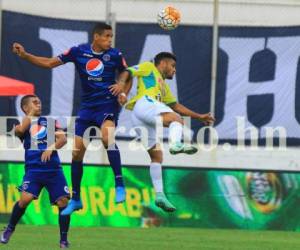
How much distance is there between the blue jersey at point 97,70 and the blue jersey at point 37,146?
3.09 ft

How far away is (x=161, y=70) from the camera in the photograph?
13906 millimetres

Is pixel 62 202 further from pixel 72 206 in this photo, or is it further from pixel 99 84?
pixel 99 84

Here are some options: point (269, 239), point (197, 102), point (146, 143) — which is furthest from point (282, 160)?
point (146, 143)

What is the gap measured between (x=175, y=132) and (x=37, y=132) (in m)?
2.21

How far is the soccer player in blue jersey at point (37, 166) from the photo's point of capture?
569 inches

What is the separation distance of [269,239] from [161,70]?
5.03 meters

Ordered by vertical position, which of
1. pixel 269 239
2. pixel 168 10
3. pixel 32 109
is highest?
pixel 168 10

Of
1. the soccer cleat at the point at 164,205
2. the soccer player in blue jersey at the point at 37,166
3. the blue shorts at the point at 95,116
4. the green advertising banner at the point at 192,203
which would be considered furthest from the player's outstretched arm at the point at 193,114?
the green advertising banner at the point at 192,203

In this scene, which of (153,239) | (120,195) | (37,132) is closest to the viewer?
(120,195)

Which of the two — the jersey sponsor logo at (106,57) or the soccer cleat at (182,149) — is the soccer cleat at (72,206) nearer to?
the soccer cleat at (182,149)

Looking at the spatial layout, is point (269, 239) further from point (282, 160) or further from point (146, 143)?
point (282, 160)

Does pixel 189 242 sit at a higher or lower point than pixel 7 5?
lower

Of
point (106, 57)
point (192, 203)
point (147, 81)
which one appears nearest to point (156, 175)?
point (147, 81)

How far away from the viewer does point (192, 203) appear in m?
21.0
